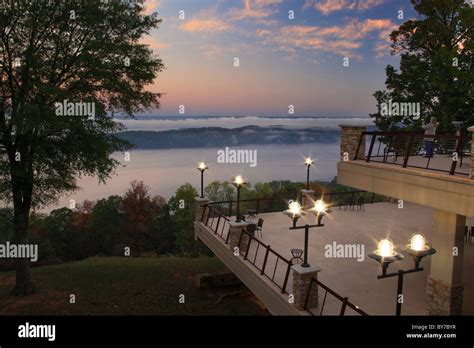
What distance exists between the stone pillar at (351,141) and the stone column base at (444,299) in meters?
4.56

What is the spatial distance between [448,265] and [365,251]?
187 inches

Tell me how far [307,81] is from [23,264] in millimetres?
36776

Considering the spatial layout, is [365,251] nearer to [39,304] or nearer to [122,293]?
[122,293]

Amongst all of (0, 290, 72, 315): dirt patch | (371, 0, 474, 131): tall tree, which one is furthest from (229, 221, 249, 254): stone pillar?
(371, 0, 474, 131): tall tree

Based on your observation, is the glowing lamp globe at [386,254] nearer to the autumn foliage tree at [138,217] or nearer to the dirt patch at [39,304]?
the dirt patch at [39,304]

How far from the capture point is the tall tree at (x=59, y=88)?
48.0 ft

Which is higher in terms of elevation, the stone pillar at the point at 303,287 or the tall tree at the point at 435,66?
the tall tree at the point at 435,66

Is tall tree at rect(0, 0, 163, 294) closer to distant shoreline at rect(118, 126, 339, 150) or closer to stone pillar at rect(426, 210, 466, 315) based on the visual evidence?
stone pillar at rect(426, 210, 466, 315)

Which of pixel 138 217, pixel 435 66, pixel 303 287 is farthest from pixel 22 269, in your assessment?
pixel 138 217

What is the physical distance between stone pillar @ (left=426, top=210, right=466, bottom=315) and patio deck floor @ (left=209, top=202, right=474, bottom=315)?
14.6 inches

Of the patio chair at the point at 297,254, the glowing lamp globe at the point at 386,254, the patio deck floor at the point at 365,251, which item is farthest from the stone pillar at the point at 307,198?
the glowing lamp globe at the point at 386,254

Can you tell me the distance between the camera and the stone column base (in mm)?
8688

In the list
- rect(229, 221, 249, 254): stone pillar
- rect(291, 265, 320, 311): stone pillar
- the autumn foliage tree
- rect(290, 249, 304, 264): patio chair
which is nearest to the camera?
rect(291, 265, 320, 311): stone pillar
